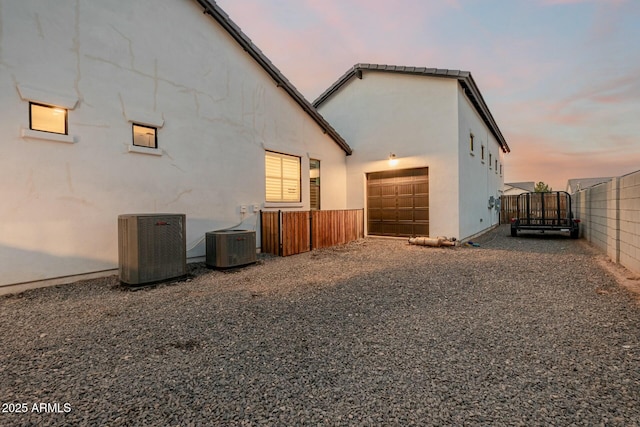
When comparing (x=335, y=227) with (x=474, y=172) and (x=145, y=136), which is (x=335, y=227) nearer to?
(x=145, y=136)

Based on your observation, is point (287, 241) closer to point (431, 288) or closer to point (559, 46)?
point (431, 288)

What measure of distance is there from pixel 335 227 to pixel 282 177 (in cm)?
257

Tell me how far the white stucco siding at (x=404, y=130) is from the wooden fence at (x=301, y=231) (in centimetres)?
242

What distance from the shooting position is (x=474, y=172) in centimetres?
1211

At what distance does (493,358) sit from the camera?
2422mm

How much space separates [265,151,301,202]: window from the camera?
29.1 feet

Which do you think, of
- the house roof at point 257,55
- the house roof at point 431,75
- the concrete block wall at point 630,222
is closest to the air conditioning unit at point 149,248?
the house roof at point 257,55

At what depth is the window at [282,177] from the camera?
888cm

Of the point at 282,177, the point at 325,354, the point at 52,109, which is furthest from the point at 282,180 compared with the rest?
the point at 325,354

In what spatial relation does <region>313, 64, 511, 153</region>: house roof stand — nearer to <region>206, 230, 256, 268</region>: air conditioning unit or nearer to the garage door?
the garage door

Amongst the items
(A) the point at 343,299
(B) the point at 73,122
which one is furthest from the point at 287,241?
(B) the point at 73,122

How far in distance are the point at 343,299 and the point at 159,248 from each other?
3508 mm

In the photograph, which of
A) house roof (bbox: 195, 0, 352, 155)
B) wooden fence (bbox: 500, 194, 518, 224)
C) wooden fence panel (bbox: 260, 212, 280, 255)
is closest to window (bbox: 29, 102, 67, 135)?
house roof (bbox: 195, 0, 352, 155)

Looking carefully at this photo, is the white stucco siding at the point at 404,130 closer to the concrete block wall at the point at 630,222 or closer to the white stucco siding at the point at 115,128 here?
the concrete block wall at the point at 630,222
